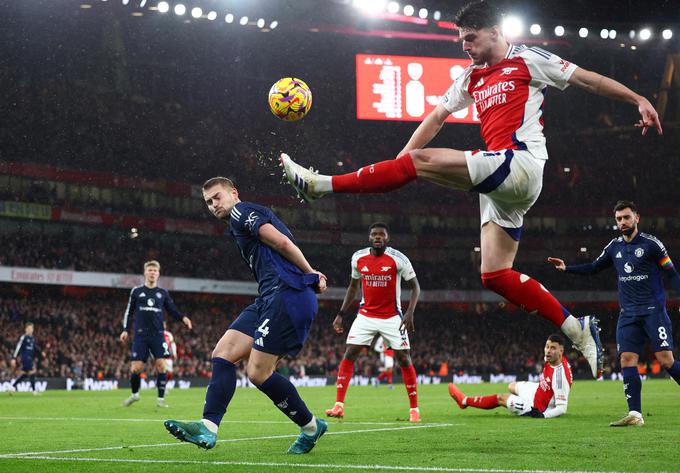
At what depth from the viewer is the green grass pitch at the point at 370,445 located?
5.57m

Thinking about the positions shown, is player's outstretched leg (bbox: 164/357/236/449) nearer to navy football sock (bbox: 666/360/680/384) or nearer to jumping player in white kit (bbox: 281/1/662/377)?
jumping player in white kit (bbox: 281/1/662/377)

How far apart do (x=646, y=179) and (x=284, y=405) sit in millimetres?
48274

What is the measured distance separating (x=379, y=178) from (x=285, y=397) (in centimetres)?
200

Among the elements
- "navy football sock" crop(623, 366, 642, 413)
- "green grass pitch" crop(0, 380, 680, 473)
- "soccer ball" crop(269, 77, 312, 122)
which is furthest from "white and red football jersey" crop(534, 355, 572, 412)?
"soccer ball" crop(269, 77, 312, 122)

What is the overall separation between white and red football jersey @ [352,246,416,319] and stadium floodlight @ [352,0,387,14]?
22164 millimetres

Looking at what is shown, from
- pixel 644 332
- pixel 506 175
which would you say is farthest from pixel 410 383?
pixel 506 175

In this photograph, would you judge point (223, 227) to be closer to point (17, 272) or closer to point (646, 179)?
point (17, 272)

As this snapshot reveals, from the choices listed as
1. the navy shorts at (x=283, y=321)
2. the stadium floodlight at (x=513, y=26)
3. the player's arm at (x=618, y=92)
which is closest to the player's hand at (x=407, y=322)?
the navy shorts at (x=283, y=321)

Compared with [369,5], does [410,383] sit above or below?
below

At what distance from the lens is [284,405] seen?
256 inches

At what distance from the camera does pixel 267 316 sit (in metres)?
6.34

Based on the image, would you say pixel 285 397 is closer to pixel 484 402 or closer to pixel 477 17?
pixel 477 17

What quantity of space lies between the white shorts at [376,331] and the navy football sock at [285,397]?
4.71 metres

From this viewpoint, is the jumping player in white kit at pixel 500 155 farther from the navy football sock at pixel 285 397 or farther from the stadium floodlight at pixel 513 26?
the stadium floodlight at pixel 513 26
